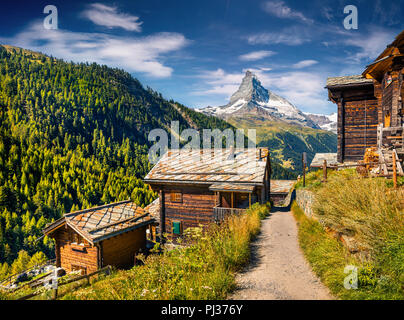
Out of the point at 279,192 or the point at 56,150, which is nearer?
the point at 279,192

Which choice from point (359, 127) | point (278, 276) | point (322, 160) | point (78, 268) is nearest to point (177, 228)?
point (78, 268)

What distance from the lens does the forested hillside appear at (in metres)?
93.2

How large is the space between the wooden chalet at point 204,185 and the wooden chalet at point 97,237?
9.08ft

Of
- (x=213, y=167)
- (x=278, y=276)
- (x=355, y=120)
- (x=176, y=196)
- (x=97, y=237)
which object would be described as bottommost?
(x=97, y=237)

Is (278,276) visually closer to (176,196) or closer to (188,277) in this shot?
(188,277)

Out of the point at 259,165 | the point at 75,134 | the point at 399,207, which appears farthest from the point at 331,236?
the point at 75,134

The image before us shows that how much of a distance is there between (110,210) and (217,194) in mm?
8414

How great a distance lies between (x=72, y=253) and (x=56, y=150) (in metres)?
144

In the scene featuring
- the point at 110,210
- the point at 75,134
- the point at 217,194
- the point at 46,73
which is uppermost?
the point at 46,73

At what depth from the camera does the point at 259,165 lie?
19.6 metres

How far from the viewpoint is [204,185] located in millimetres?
18953
